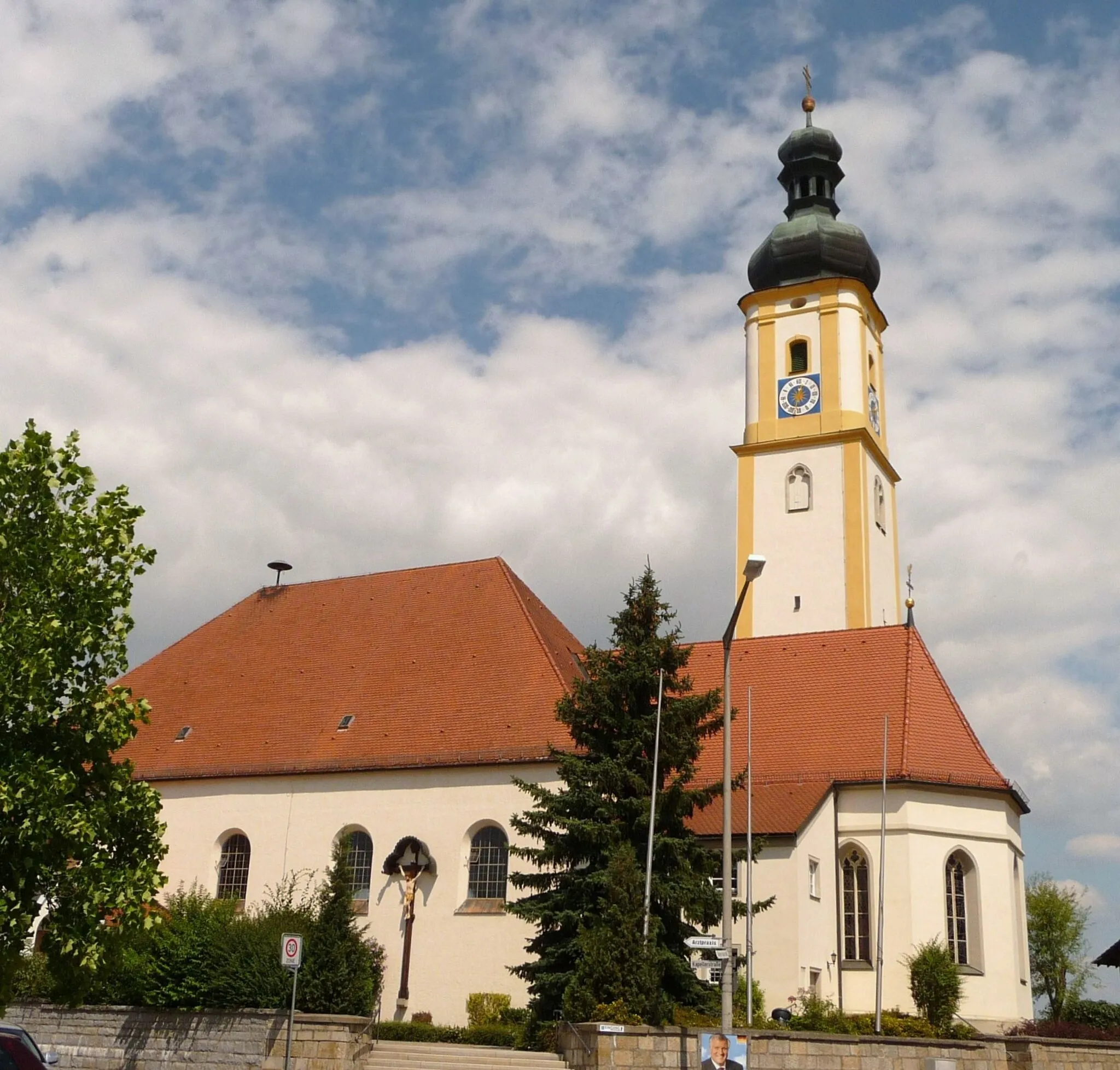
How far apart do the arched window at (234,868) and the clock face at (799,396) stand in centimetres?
2261

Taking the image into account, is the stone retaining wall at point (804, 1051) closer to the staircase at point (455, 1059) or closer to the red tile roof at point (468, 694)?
the staircase at point (455, 1059)

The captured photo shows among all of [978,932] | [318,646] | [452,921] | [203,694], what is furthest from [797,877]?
[203,694]

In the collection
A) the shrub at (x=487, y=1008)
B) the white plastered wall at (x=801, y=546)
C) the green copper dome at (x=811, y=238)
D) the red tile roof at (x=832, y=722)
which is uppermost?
the green copper dome at (x=811, y=238)

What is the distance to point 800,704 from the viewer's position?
107 feet

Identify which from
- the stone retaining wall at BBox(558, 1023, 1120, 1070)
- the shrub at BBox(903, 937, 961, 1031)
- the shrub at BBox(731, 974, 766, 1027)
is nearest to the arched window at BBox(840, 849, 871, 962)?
the shrub at BBox(903, 937, 961, 1031)

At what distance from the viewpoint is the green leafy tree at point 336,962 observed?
898 inches

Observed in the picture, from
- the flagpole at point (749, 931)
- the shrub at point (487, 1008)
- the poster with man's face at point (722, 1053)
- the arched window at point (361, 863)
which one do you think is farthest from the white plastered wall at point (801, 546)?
the poster with man's face at point (722, 1053)

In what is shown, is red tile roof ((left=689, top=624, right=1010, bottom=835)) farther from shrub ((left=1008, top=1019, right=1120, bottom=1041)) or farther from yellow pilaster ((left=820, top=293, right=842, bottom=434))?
yellow pilaster ((left=820, top=293, right=842, bottom=434))

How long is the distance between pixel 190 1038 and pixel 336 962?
2830 mm

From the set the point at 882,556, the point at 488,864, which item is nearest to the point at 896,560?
the point at 882,556

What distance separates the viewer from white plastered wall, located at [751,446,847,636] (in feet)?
135

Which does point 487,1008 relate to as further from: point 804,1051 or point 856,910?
point 804,1051

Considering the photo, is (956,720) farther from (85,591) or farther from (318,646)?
(85,591)

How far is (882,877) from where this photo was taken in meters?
27.2
